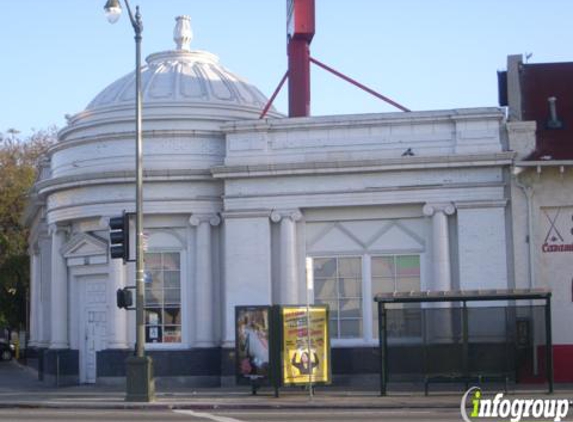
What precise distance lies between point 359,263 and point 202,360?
15.7 feet

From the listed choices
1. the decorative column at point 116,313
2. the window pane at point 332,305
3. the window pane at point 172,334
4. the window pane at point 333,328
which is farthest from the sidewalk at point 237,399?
the window pane at point 332,305

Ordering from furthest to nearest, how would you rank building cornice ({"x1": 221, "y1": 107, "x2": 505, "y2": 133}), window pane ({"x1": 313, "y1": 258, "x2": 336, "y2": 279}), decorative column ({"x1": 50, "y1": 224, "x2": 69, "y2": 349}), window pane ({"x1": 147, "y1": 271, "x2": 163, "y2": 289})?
decorative column ({"x1": 50, "y1": 224, "x2": 69, "y2": 349}) → window pane ({"x1": 147, "y1": 271, "x2": 163, "y2": 289}) → window pane ({"x1": 313, "y1": 258, "x2": 336, "y2": 279}) → building cornice ({"x1": 221, "y1": 107, "x2": 505, "y2": 133})

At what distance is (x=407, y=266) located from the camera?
1095 inches

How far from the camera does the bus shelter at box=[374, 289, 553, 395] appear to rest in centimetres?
2416

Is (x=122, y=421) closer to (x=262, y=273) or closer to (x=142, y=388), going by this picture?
(x=142, y=388)

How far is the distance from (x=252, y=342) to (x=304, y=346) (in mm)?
1264

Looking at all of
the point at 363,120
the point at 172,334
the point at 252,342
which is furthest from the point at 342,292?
the point at 172,334

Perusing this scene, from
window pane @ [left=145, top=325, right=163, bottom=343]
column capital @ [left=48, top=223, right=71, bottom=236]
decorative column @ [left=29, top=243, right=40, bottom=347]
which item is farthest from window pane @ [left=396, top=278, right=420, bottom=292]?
decorative column @ [left=29, top=243, right=40, bottom=347]

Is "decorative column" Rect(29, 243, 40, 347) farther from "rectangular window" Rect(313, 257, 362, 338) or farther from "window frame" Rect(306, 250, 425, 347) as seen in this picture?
"window frame" Rect(306, 250, 425, 347)

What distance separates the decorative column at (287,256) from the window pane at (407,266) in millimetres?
2661

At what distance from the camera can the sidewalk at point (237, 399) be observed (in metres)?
22.5

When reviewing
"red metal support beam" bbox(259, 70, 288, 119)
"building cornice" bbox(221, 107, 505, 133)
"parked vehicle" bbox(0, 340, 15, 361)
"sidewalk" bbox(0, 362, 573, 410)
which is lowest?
"sidewalk" bbox(0, 362, 573, 410)

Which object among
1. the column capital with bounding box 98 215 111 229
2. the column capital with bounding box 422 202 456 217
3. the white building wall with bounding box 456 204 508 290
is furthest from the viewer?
the column capital with bounding box 98 215 111 229

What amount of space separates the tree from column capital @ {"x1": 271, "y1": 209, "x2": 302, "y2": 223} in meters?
26.6
